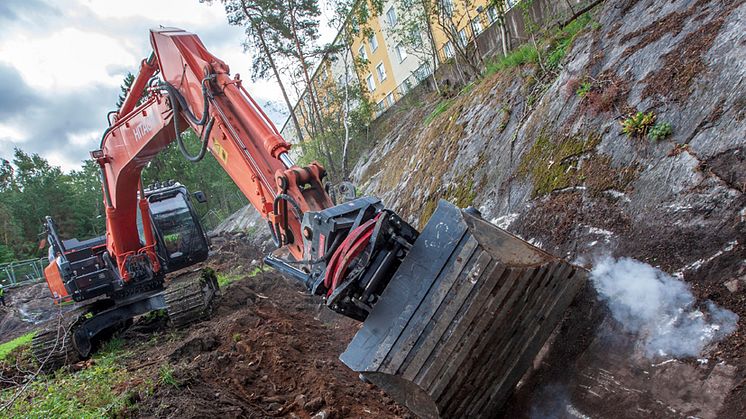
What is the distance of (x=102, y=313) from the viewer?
6.34 m

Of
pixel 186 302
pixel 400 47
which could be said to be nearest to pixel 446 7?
pixel 186 302

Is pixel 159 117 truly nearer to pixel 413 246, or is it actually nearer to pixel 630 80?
pixel 413 246

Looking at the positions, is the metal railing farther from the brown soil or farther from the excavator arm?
the excavator arm

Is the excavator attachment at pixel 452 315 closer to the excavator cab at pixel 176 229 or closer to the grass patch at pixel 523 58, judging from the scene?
the excavator cab at pixel 176 229

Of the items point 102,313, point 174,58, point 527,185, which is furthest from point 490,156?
point 102,313

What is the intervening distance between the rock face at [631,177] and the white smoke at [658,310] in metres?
0.07

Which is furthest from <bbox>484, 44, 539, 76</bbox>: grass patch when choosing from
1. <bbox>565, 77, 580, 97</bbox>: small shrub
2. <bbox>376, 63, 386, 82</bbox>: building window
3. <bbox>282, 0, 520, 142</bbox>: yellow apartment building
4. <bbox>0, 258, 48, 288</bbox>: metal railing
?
<bbox>0, 258, 48, 288</bbox>: metal railing

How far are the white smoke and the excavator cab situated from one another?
5.66 meters

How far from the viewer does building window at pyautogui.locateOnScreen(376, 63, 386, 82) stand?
27000 millimetres

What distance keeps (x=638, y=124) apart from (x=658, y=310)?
1.85 metres

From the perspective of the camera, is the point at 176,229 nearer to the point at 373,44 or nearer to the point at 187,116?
the point at 187,116

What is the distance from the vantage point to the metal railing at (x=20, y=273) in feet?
67.7

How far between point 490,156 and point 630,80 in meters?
1.89

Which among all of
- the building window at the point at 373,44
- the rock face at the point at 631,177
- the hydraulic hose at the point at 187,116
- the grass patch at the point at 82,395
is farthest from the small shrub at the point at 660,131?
the building window at the point at 373,44
